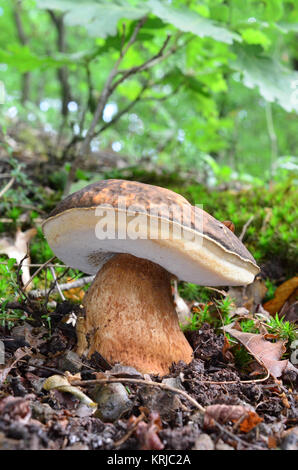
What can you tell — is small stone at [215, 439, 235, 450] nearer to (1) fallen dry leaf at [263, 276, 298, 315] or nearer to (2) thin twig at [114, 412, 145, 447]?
(2) thin twig at [114, 412, 145, 447]

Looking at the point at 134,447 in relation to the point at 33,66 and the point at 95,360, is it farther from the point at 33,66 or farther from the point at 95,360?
the point at 33,66

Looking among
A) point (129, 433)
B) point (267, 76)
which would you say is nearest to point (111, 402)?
point (129, 433)

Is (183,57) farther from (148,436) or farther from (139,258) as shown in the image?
(148,436)

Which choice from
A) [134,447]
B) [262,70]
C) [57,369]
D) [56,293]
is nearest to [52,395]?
[57,369]

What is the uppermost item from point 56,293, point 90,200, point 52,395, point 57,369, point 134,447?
→ point 90,200

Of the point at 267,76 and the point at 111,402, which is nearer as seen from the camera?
the point at 111,402

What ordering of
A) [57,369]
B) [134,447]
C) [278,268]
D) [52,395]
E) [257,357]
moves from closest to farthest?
[134,447] → [52,395] → [57,369] → [257,357] → [278,268]

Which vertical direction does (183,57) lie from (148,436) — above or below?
above
